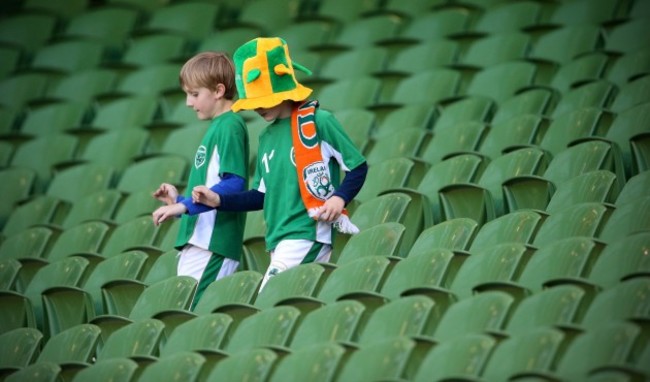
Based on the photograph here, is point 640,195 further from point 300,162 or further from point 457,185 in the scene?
point 300,162

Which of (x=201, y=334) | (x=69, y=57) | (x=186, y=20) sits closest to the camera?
(x=201, y=334)

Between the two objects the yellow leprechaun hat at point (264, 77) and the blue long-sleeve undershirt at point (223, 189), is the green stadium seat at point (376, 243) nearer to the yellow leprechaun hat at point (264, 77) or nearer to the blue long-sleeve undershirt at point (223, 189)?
the blue long-sleeve undershirt at point (223, 189)

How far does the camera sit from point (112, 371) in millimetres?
4754

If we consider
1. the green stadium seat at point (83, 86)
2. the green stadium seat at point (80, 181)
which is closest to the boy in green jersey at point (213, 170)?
the green stadium seat at point (80, 181)

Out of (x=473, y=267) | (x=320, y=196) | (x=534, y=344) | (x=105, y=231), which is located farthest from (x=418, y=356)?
(x=105, y=231)

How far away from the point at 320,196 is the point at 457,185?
0.97 metres

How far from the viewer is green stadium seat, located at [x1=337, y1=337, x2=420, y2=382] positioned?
4.28m

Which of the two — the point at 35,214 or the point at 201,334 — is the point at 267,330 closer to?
the point at 201,334

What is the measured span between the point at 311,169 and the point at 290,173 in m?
0.11

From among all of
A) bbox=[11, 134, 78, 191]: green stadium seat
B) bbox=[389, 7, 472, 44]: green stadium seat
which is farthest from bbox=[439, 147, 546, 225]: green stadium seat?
bbox=[11, 134, 78, 191]: green stadium seat

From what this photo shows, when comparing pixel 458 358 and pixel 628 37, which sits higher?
pixel 628 37

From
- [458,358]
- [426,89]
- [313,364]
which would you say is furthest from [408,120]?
[458,358]

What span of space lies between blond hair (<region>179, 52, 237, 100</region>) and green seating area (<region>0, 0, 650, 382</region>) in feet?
2.66

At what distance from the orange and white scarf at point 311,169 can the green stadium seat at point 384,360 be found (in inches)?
40.8
